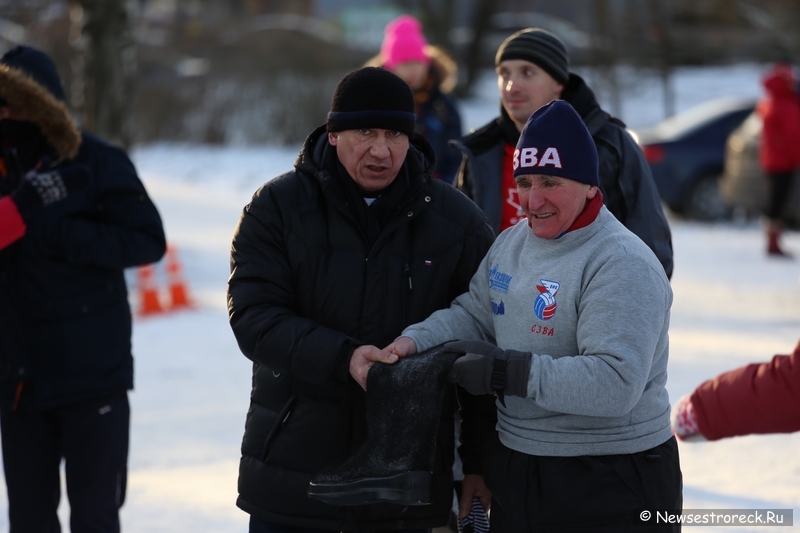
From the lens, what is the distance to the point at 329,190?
2832 millimetres

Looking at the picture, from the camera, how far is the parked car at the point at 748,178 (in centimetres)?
1155

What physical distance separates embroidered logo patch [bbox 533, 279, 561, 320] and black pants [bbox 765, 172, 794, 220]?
885cm

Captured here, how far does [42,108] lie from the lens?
11.9 ft

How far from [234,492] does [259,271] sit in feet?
8.22

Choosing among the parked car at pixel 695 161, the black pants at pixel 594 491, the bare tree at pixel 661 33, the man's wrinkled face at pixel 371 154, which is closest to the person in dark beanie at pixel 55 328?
the man's wrinkled face at pixel 371 154

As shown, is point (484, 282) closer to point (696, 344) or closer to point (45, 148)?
point (45, 148)

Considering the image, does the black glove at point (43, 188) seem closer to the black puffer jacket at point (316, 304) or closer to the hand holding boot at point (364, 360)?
the black puffer jacket at point (316, 304)

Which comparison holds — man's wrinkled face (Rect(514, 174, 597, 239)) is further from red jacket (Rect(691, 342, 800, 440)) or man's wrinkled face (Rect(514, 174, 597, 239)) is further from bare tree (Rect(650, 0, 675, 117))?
bare tree (Rect(650, 0, 675, 117))

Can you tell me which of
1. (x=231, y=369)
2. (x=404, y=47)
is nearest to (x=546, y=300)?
(x=404, y=47)

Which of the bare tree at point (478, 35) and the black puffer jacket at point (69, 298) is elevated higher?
the bare tree at point (478, 35)

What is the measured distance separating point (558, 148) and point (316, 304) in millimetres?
798

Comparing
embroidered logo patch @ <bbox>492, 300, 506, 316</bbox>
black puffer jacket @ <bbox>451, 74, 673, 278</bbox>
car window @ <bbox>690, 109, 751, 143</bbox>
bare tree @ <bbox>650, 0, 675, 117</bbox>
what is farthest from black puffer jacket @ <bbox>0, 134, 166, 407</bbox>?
bare tree @ <bbox>650, 0, 675, 117</bbox>

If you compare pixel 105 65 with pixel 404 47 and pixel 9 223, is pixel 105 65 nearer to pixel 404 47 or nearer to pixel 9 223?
pixel 404 47

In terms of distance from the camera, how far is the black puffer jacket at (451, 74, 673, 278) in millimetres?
3811
